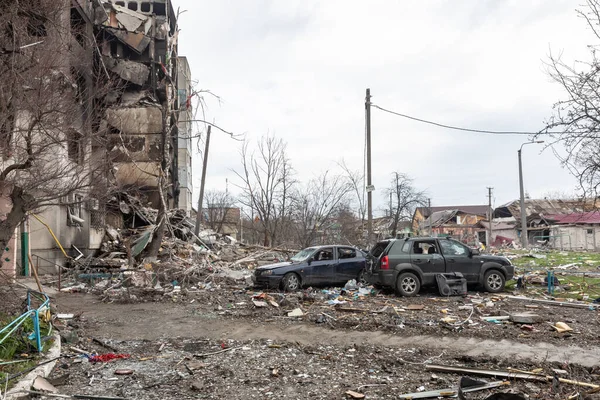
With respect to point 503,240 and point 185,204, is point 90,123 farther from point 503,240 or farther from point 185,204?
point 503,240

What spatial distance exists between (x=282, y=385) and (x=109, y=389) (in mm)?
2110

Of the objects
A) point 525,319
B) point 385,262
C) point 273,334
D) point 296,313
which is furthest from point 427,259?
point 273,334

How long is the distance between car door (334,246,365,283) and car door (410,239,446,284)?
265 centimetres

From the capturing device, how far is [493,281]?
13305mm

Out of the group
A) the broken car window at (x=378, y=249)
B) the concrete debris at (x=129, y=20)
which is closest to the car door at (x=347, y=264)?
the broken car window at (x=378, y=249)

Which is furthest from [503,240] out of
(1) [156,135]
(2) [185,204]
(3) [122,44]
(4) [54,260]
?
A: (4) [54,260]

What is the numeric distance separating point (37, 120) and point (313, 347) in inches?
243

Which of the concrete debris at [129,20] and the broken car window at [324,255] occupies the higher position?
the concrete debris at [129,20]

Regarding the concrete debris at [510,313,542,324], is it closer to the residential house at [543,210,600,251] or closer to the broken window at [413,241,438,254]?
the broken window at [413,241,438,254]

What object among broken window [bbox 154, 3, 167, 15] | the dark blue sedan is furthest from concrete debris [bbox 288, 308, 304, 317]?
broken window [bbox 154, 3, 167, 15]

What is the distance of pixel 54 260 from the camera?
766 inches

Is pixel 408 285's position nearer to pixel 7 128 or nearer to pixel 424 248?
pixel 424 248

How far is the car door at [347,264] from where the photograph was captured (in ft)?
49.3

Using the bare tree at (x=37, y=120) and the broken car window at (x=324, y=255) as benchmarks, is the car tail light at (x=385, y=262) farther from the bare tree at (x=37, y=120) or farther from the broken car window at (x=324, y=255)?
the bare tree at (x=37, y=120)
